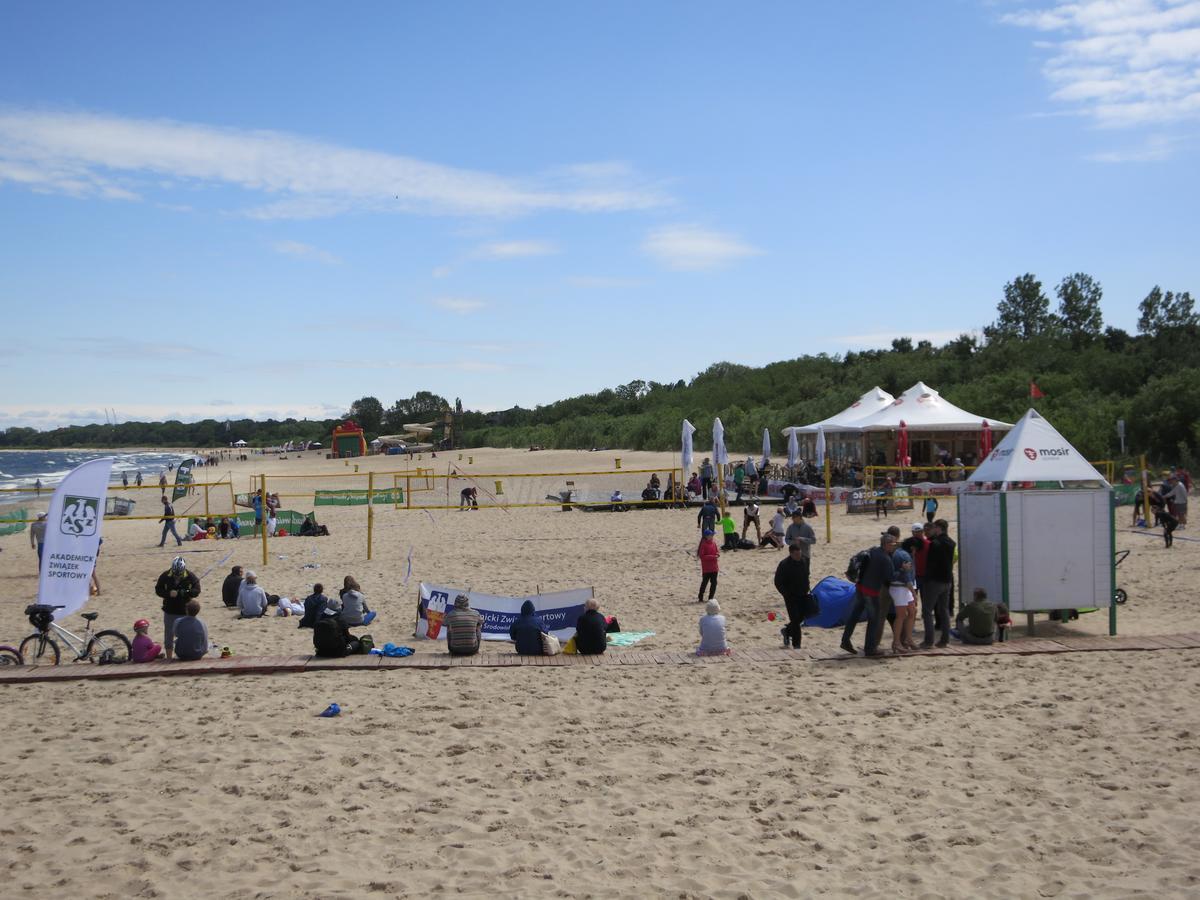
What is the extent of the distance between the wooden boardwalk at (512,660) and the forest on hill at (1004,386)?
7292mm

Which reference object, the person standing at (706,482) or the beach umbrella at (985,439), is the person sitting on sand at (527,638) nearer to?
the person standing at (706,482)

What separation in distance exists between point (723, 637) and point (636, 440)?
5976 cm

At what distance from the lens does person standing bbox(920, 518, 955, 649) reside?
367 inches

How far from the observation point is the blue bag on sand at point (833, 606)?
10.9 metres

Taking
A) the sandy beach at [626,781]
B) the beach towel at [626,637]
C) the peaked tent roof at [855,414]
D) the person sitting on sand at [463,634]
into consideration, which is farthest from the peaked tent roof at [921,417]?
the person sitting on sand at [463,634]

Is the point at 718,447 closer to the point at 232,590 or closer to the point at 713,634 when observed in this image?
the point at 232,590

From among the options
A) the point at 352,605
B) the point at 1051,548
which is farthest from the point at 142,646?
the point at 1051,548

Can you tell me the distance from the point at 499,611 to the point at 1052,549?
592cm

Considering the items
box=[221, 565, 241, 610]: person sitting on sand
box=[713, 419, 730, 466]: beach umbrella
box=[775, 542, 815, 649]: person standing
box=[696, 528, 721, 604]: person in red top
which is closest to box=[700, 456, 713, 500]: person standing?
box=[713, 419, 730, 466]: beach umbrella

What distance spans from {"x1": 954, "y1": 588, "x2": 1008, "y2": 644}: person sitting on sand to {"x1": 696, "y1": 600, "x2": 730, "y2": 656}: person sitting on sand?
2.38 metres

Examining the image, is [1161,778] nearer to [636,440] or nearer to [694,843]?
[694,843]

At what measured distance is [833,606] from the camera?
36.0 ft

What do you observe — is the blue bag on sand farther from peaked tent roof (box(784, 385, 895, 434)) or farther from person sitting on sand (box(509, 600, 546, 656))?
peaked tent roof (box(784, 385, 895, 434))

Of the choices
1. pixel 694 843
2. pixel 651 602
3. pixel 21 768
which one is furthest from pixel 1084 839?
pixel 651 602
